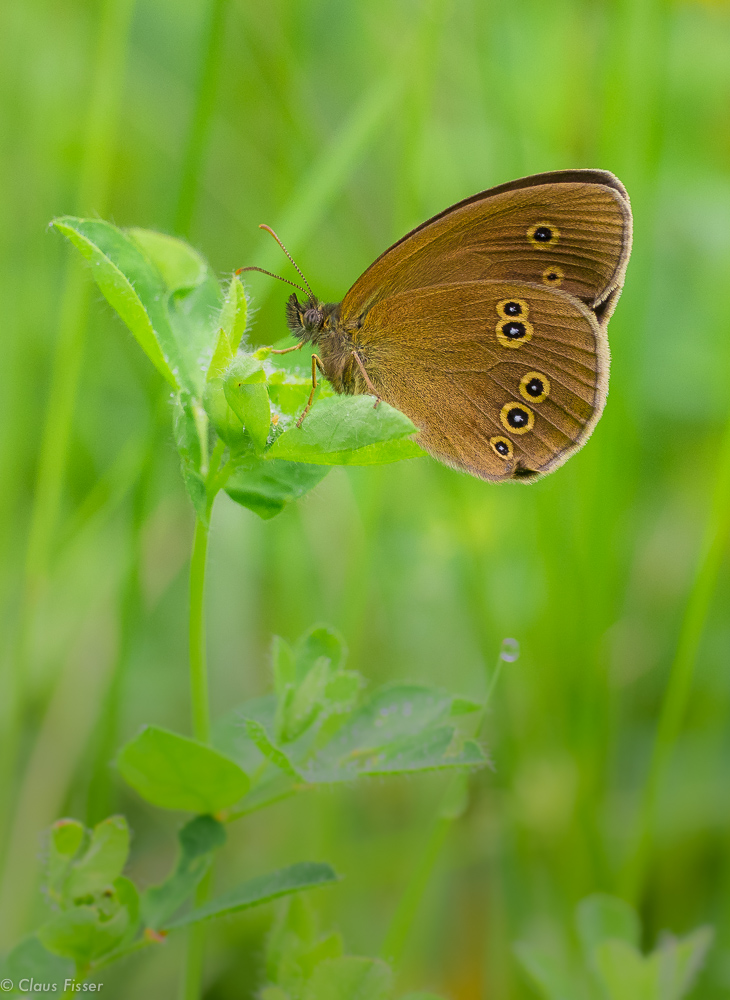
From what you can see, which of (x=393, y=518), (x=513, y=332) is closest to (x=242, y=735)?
(x=513, y=332)

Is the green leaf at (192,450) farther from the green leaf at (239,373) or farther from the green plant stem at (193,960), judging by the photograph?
the green plant stem at (193,960)

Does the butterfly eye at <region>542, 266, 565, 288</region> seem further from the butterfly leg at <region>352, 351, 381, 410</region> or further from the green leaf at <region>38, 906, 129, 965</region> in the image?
the green leaf at <region>38, 906, 129, 965</region>

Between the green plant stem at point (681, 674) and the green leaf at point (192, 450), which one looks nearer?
the green leaf at point (192, 450)

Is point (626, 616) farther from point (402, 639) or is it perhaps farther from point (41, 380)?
point (41, 380)

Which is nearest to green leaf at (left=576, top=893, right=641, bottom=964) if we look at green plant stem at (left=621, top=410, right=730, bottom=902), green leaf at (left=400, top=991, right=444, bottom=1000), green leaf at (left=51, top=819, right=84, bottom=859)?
green plant stem at (left=621, top=410, right=730, bottom=902)

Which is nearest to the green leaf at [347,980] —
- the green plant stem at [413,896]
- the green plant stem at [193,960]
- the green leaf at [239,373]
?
the green plant stem at [193,960]
